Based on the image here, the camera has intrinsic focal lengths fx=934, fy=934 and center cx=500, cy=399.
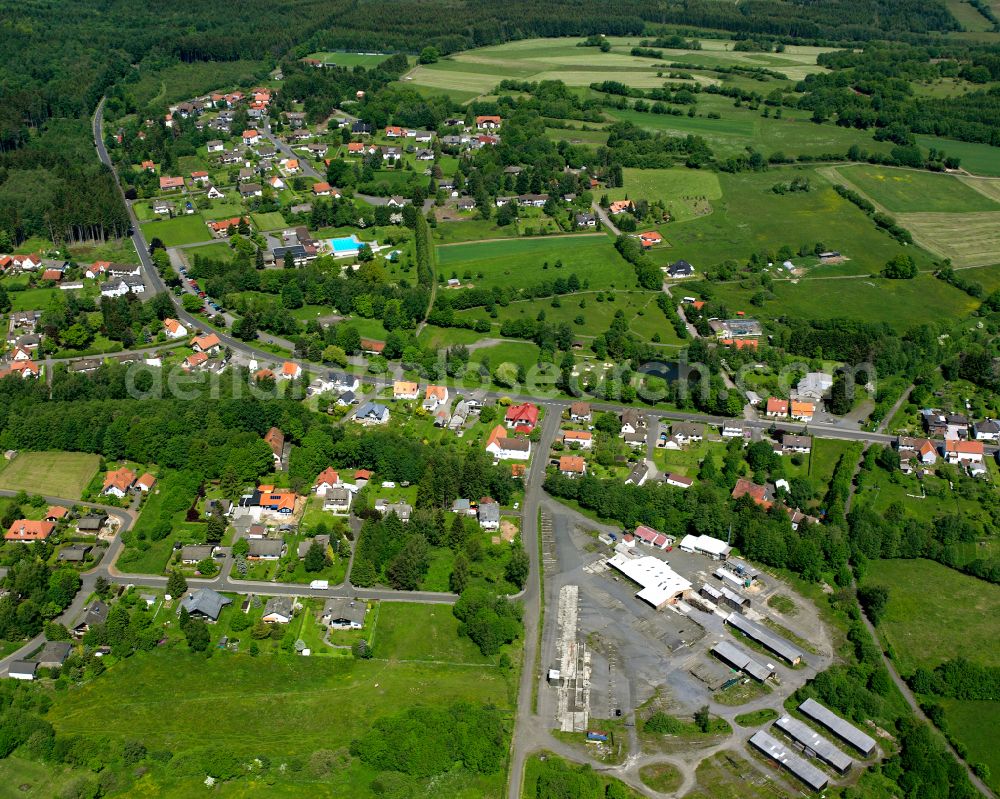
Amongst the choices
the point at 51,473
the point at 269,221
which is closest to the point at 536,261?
the point at 269,221

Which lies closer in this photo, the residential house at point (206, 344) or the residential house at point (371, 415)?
the residential house at point (371, 415)

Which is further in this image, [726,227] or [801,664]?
[726,227]

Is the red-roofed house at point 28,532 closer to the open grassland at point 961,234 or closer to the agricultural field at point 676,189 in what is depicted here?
the agricultural field at point 676,189

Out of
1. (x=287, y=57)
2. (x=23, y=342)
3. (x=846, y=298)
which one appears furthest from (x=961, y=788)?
(x=287, y=57)

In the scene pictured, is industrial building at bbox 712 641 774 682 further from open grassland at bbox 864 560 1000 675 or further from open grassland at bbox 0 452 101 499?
open grassland at bbox 0 452 101 499

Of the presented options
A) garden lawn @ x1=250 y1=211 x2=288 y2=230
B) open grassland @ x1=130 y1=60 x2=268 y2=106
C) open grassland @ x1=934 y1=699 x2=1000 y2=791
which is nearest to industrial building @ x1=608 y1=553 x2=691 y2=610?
open grassland @ x1=934 y1=699 x2=1000 y2=791

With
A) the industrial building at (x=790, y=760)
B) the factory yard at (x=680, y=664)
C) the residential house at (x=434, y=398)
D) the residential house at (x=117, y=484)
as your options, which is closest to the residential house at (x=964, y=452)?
the factory yard at (x=680, y=664)

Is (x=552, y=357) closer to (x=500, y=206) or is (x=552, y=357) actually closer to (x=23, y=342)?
(x=500, y=206)
